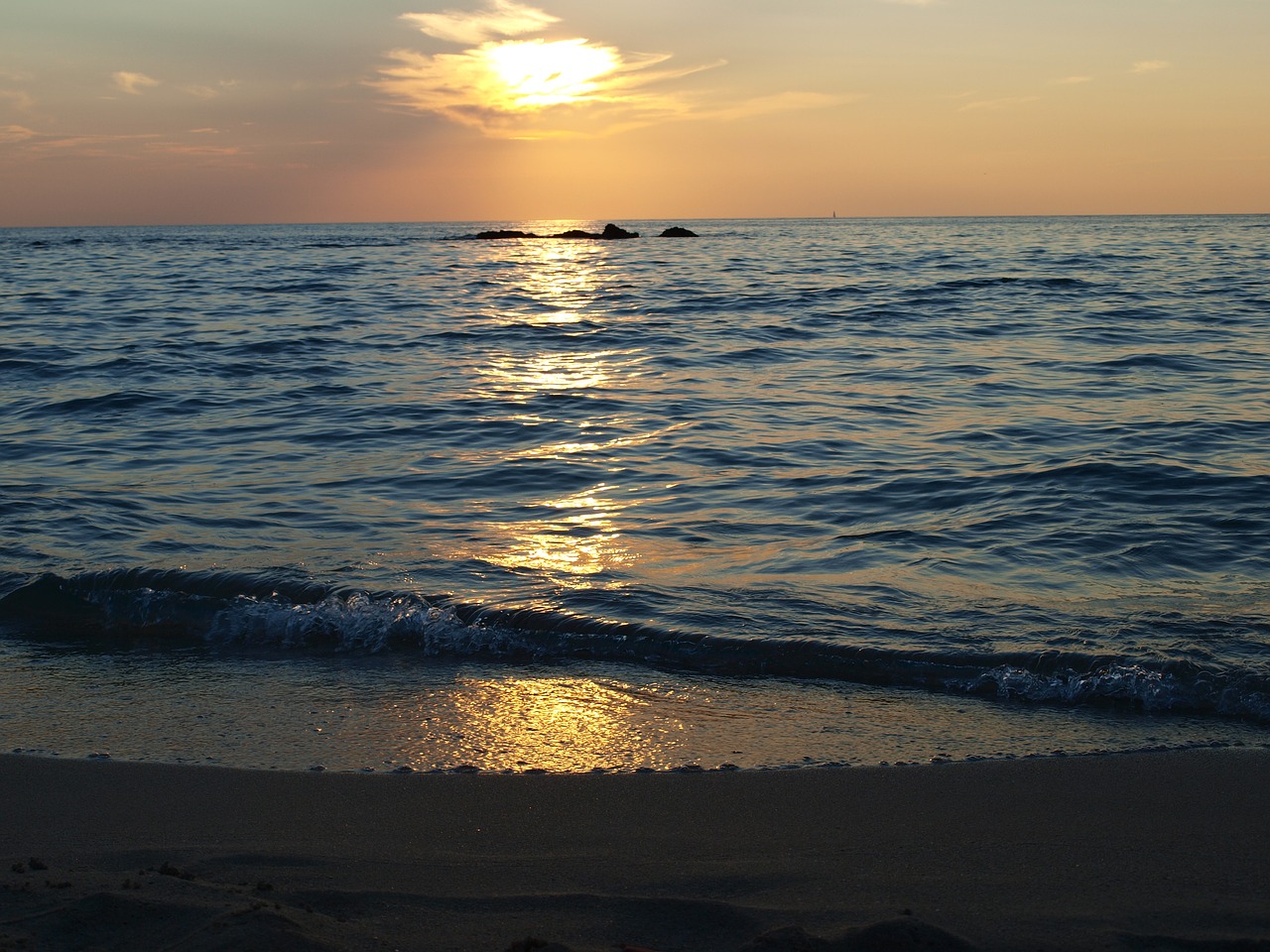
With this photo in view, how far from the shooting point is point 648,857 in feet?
10.2

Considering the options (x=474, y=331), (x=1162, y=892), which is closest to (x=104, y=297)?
(x=474, y=331)

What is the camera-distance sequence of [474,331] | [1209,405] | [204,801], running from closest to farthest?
[204,801]
[1209,405]
[474,331]

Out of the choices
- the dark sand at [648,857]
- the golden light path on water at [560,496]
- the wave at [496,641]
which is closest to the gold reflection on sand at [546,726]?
the dark sand at [648,857]

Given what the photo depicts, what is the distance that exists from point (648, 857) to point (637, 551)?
3609 mm

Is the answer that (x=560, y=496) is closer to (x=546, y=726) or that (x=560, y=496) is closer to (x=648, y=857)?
(x=546, y=726)

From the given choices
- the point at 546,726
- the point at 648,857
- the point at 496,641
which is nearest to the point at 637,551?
the point at 496,641

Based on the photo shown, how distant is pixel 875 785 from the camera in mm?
3609

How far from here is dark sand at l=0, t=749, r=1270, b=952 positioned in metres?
2.62

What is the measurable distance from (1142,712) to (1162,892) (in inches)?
63.2

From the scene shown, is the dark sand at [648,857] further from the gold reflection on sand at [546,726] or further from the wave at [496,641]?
the wave at [496,641]

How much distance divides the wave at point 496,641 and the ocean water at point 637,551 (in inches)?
0.8

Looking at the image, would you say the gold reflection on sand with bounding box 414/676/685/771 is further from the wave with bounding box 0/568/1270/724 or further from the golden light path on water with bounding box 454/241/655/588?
the golden light path on water with bounding box 454/241/655/588

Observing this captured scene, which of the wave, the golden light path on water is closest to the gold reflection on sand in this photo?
the wave

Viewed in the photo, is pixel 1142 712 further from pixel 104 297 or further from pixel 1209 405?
pixel 104 297
